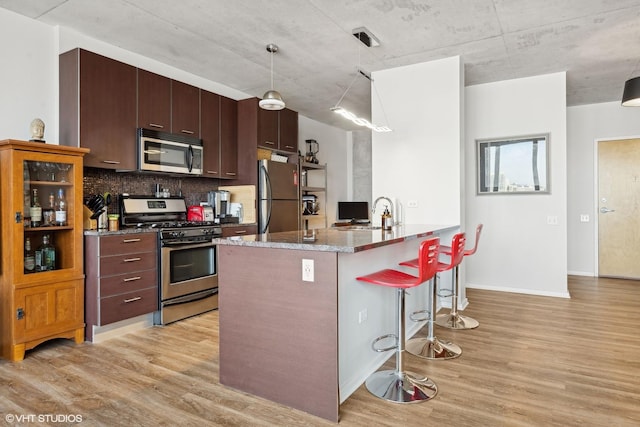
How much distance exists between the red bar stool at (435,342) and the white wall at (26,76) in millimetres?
3445

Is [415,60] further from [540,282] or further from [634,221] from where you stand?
[634,221]

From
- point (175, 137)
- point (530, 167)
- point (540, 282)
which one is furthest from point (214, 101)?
point (540, 282)

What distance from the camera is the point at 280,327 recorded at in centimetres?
228

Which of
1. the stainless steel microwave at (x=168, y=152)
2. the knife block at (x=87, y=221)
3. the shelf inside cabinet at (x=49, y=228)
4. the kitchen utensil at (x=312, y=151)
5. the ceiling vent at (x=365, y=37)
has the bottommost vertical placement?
the shelf inside cabinet at (x=49, y=228)

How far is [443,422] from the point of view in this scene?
2.08 metres

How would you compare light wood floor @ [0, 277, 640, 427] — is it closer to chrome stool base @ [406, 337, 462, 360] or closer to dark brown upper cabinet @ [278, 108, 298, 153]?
chrome stool base @ [406, 337, 462, 360]

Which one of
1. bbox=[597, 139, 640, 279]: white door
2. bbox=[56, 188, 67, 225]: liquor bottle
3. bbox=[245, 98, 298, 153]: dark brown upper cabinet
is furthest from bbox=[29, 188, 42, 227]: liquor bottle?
bbox=[597, 139, 640, 279]: white door

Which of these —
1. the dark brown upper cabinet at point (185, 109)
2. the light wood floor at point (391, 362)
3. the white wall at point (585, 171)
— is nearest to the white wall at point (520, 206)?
the light wood floor at point (391, 362)

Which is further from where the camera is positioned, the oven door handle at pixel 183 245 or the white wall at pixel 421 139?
the white wall at pixel 421 139

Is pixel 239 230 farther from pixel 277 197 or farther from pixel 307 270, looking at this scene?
pixel 307 270

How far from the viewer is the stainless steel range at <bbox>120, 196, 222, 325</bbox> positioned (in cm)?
380

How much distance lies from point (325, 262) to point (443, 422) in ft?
3.45

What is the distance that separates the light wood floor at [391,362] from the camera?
83.9 inches

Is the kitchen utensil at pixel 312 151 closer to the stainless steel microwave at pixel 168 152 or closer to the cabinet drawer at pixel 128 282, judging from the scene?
the stainless steel microwave at pixel 168 152
